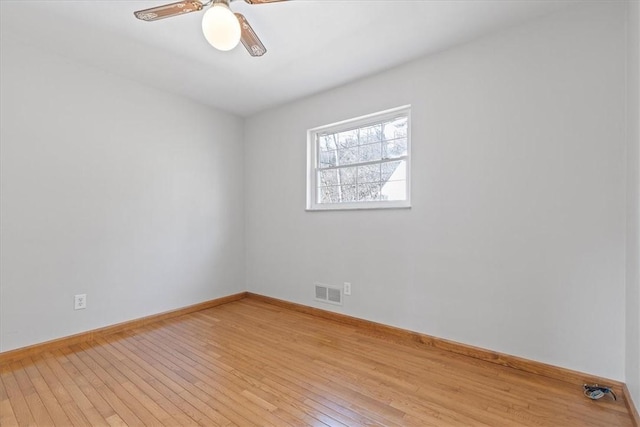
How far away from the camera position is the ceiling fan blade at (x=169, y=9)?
5.42 ft

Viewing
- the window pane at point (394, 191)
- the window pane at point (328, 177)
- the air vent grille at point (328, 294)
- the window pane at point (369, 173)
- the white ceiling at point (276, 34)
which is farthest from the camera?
the window pane at point (328, 177)

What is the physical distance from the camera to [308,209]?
346 cm

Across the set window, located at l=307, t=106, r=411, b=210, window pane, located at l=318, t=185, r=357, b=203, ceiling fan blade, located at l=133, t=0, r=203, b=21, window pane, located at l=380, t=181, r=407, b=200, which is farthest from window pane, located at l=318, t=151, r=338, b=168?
ceiling fan blade, located at l=133, t=0, r=203, b=21

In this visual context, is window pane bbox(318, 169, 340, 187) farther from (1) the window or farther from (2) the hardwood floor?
(2) the hardwood floor

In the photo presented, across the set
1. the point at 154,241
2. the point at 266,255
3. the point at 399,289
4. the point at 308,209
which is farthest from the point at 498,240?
the point at 154,241

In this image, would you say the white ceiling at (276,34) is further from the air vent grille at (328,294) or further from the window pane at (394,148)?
the air vent grille at (328,294)

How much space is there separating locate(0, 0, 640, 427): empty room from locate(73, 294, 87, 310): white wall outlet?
0.07 feet

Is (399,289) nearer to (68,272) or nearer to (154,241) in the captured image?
(154,241)

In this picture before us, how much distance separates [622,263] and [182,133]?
157 inches

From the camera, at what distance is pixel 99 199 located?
2801 millimetres

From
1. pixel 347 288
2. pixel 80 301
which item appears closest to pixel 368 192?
pixel 347 288

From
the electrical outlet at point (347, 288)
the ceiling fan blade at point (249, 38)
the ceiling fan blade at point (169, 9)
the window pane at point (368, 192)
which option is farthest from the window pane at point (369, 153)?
the ceiling fan blade at point (169, 9)

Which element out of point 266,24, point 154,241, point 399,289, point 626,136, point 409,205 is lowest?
point 399,289

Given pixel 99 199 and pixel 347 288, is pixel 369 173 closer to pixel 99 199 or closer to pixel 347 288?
pixel 347 288
